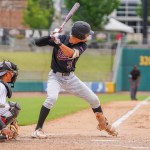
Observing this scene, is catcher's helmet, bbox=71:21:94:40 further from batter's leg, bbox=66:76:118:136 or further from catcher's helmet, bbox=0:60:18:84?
catcher's helmet, bbox=0:60:18:84

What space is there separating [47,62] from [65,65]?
2754 centimetres

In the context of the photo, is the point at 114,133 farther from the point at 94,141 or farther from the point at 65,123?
the point at 65,123

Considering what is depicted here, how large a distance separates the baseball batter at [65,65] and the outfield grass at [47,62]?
25934 mm

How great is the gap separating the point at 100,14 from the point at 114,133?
36686mm

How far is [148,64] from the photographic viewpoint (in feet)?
118

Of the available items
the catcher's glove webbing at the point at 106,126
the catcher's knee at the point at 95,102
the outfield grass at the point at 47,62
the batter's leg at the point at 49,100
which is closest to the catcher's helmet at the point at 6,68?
the batter's leg at the point at 49,100

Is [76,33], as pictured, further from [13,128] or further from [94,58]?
[94,58]

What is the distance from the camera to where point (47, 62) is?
36.9 meters

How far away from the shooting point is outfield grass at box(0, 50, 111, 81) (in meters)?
36.5

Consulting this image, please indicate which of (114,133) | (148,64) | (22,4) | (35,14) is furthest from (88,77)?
(22,4)

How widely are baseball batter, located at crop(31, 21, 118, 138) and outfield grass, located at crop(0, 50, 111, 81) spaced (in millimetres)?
25934

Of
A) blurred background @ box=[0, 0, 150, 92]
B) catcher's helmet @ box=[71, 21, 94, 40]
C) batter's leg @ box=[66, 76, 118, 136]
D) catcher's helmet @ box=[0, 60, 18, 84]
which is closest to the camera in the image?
catcher's helmet @ box=[0, 60, 18, 84]

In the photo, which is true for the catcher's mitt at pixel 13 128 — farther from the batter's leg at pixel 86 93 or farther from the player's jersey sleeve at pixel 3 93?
the batter's leg at pixel 86 93

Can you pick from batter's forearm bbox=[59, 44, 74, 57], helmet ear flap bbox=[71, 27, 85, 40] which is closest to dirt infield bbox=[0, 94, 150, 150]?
batter's forearm bbox=[59, 44, 74, 57]
